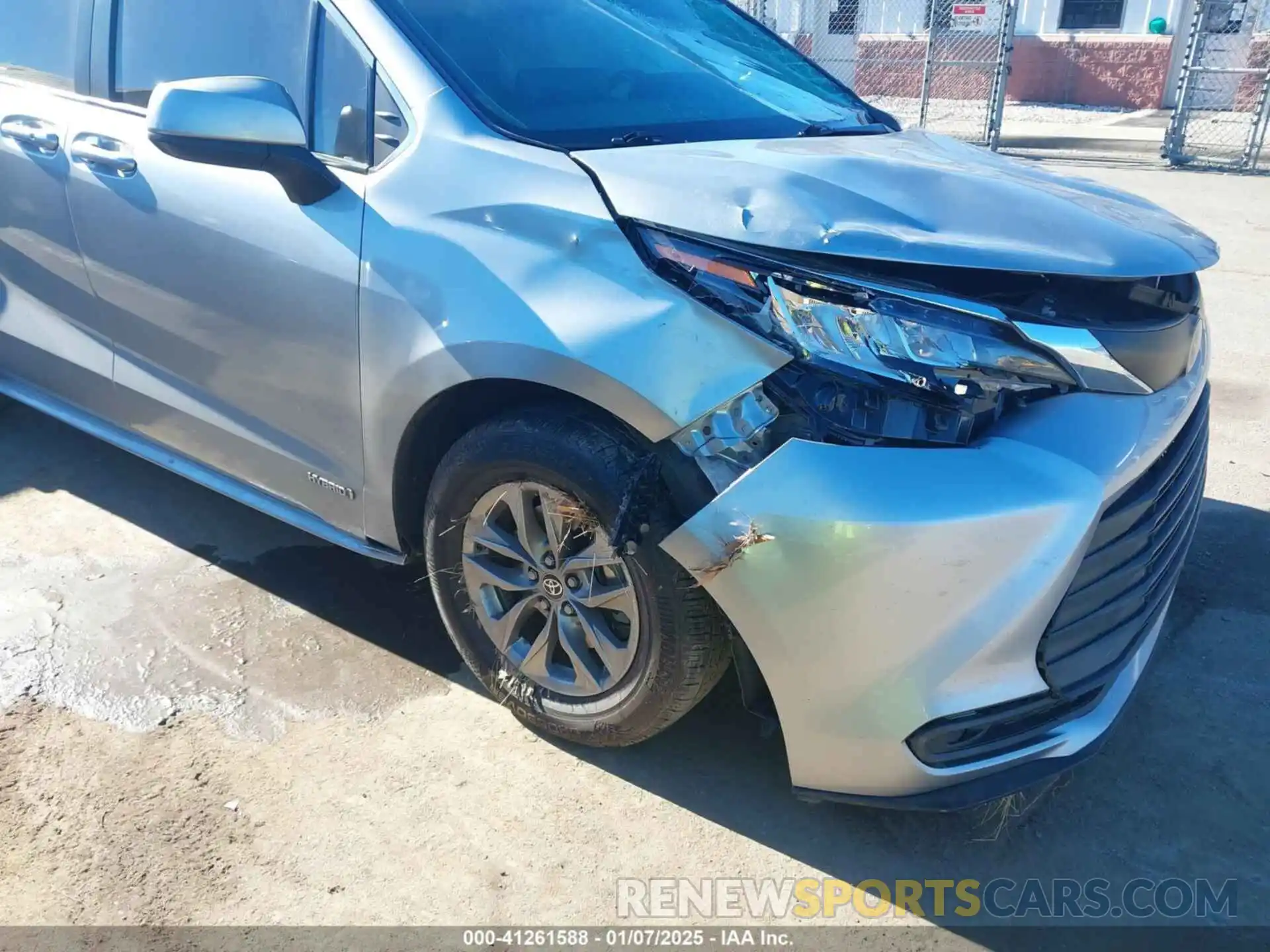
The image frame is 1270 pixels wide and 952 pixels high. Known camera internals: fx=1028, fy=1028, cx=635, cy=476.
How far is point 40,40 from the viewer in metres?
3.23

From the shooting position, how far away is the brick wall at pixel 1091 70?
1595cm

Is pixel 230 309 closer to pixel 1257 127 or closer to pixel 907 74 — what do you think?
pixel 1257 127

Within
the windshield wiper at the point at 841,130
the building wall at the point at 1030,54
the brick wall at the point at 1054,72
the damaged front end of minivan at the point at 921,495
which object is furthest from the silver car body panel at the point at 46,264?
the brick wall at the point at 1054,72

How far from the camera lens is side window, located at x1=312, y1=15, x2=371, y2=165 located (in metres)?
2.41

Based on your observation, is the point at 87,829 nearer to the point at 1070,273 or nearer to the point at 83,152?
the point at 83,152

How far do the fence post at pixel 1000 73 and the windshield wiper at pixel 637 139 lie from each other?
9824 millimetres

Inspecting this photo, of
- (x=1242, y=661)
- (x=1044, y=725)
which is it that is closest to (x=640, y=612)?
(x=1044, y=725)

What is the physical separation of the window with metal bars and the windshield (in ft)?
52.2

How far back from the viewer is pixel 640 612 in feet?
7.11

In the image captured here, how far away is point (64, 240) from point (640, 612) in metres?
2.19

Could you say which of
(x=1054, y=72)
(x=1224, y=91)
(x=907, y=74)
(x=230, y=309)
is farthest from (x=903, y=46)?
(x=230, y=309)

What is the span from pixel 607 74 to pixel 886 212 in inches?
42.0

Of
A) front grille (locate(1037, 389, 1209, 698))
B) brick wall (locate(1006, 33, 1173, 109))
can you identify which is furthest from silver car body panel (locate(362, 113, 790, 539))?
brick wall (locate(1006, 33, 1173, 109))

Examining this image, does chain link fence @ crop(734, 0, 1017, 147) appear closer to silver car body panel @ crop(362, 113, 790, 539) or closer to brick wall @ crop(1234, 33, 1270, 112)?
brick wall @ crop(1234, 33, 1270, 112)
